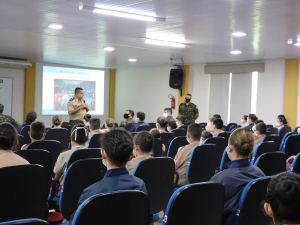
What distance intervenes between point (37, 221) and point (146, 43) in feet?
23.7

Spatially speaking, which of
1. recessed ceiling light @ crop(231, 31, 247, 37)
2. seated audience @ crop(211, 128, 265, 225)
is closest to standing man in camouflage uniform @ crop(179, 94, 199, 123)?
recessed ceiling light @ crop(231, 31, 247, 37)

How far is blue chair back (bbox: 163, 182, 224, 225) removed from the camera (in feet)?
5.93

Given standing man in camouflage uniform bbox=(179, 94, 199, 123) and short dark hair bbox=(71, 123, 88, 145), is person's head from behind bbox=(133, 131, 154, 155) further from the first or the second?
standing man in camouflage uniform bbox=(179, 94, 199, 123)

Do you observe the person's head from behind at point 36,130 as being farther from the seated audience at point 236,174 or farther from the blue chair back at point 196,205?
the blue chair back at point 196,205

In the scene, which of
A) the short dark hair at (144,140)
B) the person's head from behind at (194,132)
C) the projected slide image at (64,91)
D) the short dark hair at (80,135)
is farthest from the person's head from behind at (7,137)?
the projected slide image at (64,91)

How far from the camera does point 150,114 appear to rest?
1430 centimetres

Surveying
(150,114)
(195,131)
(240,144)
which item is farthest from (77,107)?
(150,114)

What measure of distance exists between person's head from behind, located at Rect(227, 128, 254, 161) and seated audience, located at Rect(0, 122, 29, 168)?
159cm

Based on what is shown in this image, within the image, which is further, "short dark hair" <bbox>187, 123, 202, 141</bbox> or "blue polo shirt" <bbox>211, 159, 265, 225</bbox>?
"short dark hair" <bbox>187, 123, 202, 141</bbox>

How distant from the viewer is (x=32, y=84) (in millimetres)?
12969

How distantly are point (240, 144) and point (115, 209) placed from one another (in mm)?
1283

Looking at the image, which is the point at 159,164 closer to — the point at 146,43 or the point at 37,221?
the point at 37,221

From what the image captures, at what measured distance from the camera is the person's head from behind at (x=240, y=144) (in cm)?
249

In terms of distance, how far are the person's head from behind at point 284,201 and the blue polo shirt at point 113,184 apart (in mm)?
943
